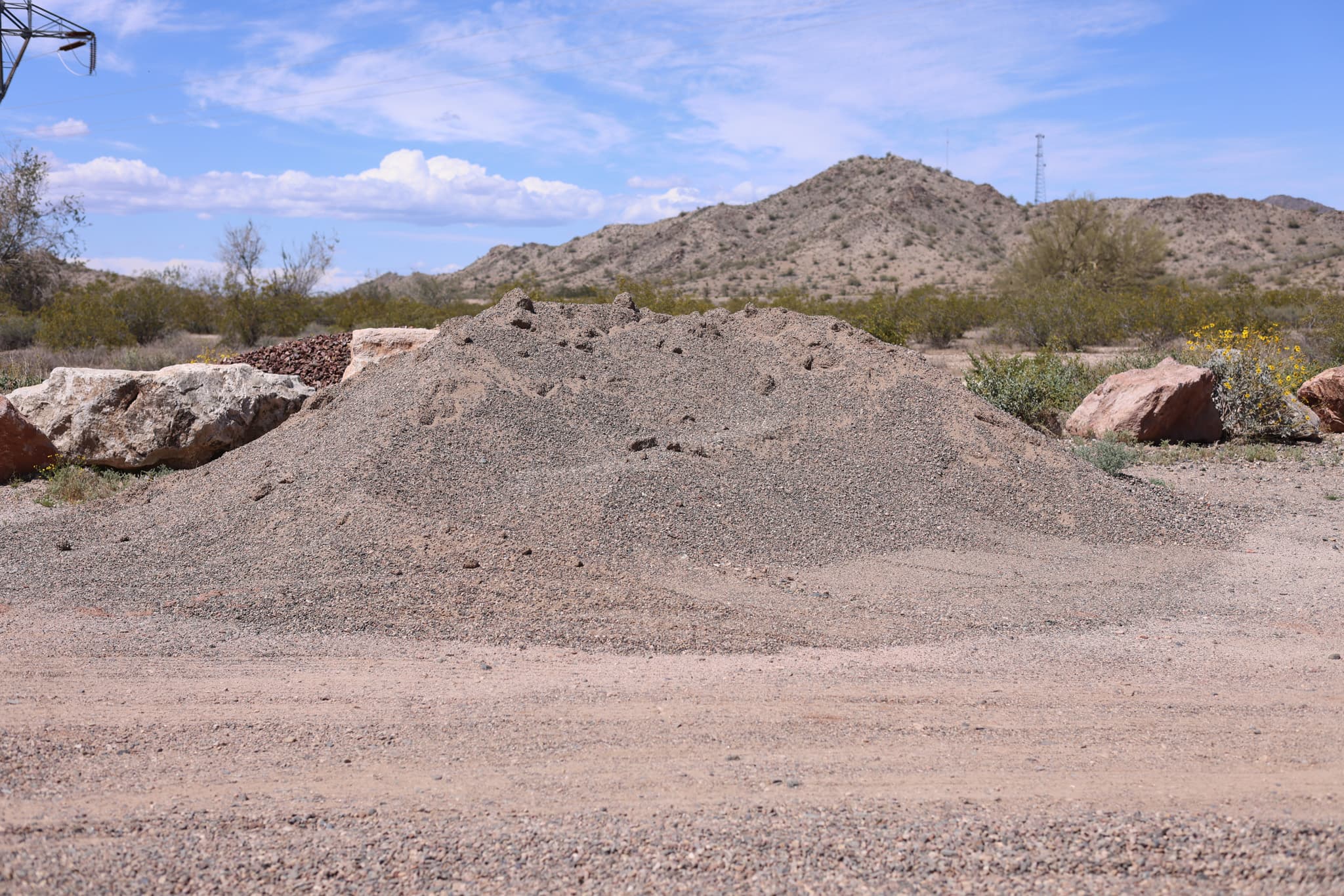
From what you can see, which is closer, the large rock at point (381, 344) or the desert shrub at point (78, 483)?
the desert shrub at point (78, 483)

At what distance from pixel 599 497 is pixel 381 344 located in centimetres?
586

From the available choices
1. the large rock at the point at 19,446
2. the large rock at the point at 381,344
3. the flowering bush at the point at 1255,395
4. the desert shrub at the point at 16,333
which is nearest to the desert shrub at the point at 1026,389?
the flowering bush at the point at 1255,395

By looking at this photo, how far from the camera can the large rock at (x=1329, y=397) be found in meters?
12.8

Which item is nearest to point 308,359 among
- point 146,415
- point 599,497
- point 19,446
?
point 146,415

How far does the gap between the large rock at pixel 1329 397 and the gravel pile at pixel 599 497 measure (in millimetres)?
5724

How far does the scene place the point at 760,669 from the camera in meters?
4.90

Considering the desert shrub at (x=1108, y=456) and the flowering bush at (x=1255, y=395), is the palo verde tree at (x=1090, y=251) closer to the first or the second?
the flowering bush at (x=1255, y=395)

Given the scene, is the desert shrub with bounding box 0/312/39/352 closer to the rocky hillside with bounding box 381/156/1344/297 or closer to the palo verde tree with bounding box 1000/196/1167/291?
the rocky hillside with bounding box 381/156/1344/297

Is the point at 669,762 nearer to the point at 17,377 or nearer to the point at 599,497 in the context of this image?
the point at 599,497

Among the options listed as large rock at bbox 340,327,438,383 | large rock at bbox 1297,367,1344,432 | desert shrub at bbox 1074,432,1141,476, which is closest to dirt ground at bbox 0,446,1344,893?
desert shrub at bbox 1074,432,1141,476

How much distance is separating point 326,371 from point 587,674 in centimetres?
901

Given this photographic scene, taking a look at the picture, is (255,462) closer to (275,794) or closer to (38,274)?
(275,794)

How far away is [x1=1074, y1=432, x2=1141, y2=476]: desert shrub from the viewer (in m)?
10.1

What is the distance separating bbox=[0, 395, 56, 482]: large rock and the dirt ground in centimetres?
456
